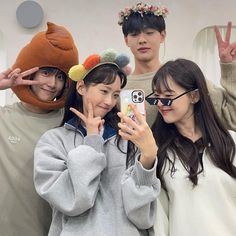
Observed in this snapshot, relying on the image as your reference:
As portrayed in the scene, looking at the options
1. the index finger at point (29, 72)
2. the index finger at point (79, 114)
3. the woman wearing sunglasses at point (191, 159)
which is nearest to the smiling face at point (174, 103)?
the woman wearing sunglasses at point (191, 159)

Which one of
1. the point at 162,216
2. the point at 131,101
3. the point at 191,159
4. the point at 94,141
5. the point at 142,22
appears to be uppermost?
the point at 142,22

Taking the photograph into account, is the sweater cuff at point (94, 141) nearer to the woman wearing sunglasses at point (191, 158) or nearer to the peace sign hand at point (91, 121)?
the peace sign hand at point (91, 121)

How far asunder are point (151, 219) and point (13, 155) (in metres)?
0.57

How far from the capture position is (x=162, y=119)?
1396mm

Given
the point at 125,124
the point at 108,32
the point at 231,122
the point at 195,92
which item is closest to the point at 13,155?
the point at 125,124

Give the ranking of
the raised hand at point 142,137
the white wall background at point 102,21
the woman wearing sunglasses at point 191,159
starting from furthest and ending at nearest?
the white wall background at point 102,21, the woman wearing sunglasses at point 191,159, the raised hand at point 142,137

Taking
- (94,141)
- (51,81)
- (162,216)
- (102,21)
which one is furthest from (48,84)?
(102,21)

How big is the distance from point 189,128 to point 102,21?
1514mm

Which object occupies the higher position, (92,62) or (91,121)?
(92,62)

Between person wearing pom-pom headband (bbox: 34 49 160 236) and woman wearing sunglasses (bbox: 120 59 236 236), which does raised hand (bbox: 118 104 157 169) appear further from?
woman wearing sunglasses (bbox: 120 59 236 236)

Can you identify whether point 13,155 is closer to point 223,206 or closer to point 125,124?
point 125,124

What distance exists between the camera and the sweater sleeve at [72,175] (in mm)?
1110

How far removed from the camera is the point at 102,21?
2.69 metres

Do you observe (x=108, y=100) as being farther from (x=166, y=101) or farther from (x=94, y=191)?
(x=94, y=191)
